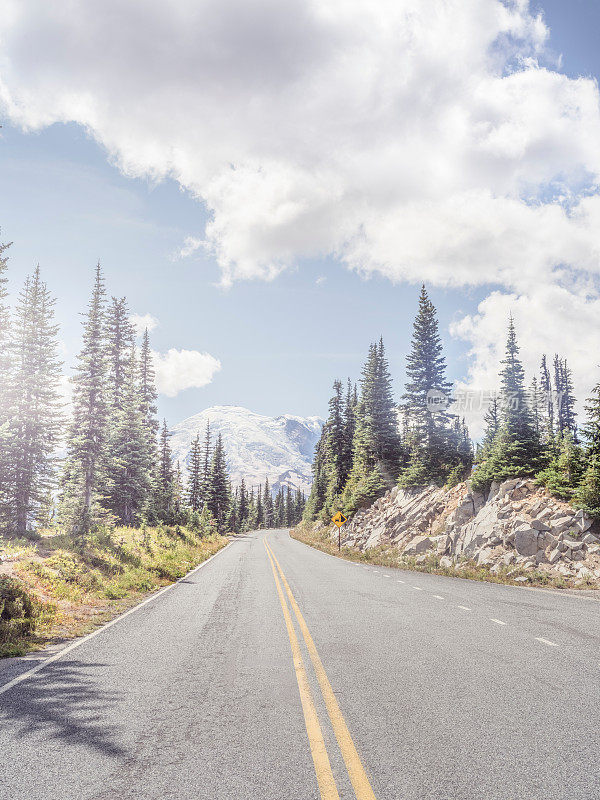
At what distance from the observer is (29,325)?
32.0 m

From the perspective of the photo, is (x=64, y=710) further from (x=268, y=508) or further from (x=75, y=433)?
(x=268, y=508)

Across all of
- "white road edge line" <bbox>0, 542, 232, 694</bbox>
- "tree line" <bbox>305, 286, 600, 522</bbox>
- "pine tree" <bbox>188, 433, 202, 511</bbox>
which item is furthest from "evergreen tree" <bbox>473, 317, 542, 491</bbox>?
"pine tree" <bbox>188, 433, 202, 511</bbox>

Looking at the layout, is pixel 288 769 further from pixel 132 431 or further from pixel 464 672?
pixel 132 431

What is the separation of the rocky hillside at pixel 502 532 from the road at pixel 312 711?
25.6 feet

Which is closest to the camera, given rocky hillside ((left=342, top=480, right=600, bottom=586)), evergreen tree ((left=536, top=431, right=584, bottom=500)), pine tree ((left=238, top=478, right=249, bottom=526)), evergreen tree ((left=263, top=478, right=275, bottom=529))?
rocky hillside ((left=342, top=480, right=600, bottom=586))

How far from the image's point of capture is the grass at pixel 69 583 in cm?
880

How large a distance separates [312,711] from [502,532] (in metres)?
16.9

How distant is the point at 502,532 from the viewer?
19406 mm

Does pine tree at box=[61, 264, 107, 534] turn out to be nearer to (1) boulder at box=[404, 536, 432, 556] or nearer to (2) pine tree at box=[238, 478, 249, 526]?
(1) boulder at box=[404, 536, 432, 556]

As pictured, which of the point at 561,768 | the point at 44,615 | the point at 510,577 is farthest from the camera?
the point at 510,577

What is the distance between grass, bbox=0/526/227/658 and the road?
1.21 metres

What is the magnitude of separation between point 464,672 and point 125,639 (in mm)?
5636

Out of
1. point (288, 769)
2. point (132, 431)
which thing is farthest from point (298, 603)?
point (132, 431)

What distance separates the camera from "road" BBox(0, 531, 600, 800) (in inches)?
140
